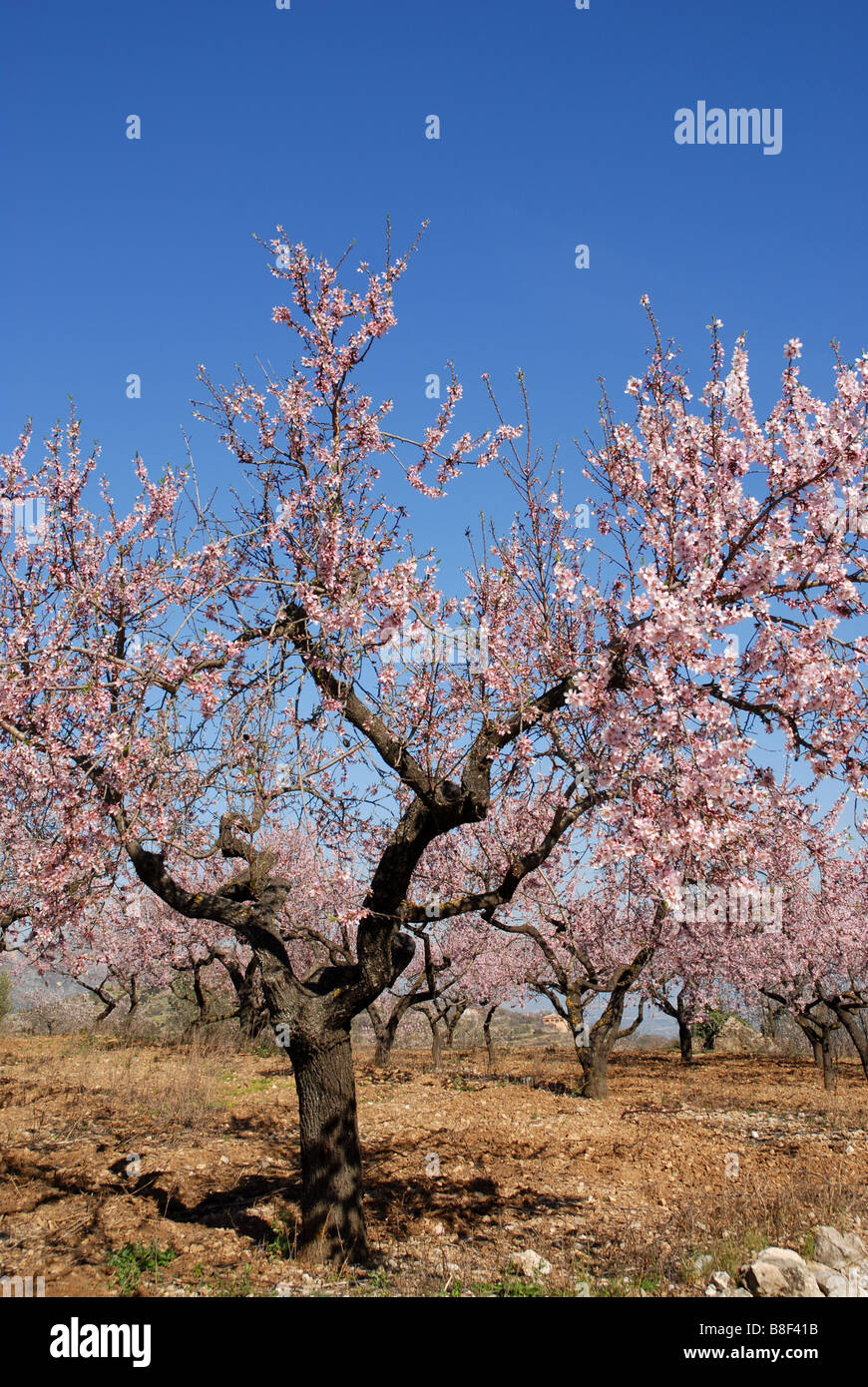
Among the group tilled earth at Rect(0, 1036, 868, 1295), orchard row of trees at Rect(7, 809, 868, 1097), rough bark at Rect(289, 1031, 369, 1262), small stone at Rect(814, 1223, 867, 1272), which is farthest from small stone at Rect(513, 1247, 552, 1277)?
orchard row of trees at Rect(7, 809, 868, 1097)

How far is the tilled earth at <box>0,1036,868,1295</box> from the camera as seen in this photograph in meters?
5.90

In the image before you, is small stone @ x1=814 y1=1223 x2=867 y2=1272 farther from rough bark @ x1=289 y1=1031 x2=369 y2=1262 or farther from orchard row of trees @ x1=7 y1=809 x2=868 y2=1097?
orchard row of trees @ x1=7 y1=809 x2=868 y2=1097

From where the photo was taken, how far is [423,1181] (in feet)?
29.4

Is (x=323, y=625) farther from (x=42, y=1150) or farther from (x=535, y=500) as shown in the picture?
(x=42, y=1150)

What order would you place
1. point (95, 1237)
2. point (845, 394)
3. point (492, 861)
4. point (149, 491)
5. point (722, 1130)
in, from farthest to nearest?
point (722, 1130), point (492, 861), point (149, 491), point (95, 1237), point (845, 394)

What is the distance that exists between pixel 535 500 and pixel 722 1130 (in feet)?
35.0

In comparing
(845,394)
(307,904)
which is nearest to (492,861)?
(845,394)

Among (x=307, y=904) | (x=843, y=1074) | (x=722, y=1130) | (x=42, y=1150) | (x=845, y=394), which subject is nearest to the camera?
(x=845, y=394)

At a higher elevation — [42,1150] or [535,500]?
[535,500]

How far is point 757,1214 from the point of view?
7.04 meters

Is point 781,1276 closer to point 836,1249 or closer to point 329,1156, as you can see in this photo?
point 836,1249

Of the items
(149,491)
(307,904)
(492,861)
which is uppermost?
(149,491)

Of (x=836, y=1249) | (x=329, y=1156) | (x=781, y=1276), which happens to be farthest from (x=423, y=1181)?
(x=781, y=1276)

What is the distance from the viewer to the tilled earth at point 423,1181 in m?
5.90
